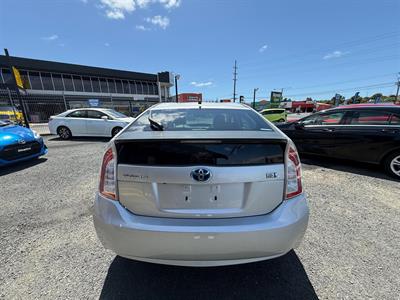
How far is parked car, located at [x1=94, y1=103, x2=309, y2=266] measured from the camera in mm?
1480

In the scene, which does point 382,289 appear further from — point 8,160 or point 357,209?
point 8,160

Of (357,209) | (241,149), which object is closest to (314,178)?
(357,209)

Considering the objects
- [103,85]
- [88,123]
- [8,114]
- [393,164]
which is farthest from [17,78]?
[103,85]

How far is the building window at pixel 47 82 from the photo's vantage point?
27.0 meters

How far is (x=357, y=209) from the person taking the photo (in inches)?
121

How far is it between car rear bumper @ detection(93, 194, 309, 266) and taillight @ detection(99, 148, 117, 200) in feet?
0.26

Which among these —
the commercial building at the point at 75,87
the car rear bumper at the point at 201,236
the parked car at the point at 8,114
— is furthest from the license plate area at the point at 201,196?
the commercial building at the point at 75,87

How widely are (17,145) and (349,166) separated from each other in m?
8.05

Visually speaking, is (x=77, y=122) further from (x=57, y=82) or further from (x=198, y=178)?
(x=57, y=82)

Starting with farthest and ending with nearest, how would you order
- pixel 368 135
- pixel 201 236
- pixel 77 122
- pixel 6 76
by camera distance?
pixel 6 76
pixel 77 122
pixel 368 135
pixel 201 236

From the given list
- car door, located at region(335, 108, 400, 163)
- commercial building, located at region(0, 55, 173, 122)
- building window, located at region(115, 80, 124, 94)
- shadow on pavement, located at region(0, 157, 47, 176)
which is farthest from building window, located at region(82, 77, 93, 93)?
car door, located at region(335, 108, 400, 163)

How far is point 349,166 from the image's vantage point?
509 centimetres

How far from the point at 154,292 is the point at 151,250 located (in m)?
0.53

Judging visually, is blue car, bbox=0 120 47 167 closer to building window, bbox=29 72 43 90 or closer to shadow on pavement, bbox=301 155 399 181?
shadow on pavement, bbox=301 155 399 181
